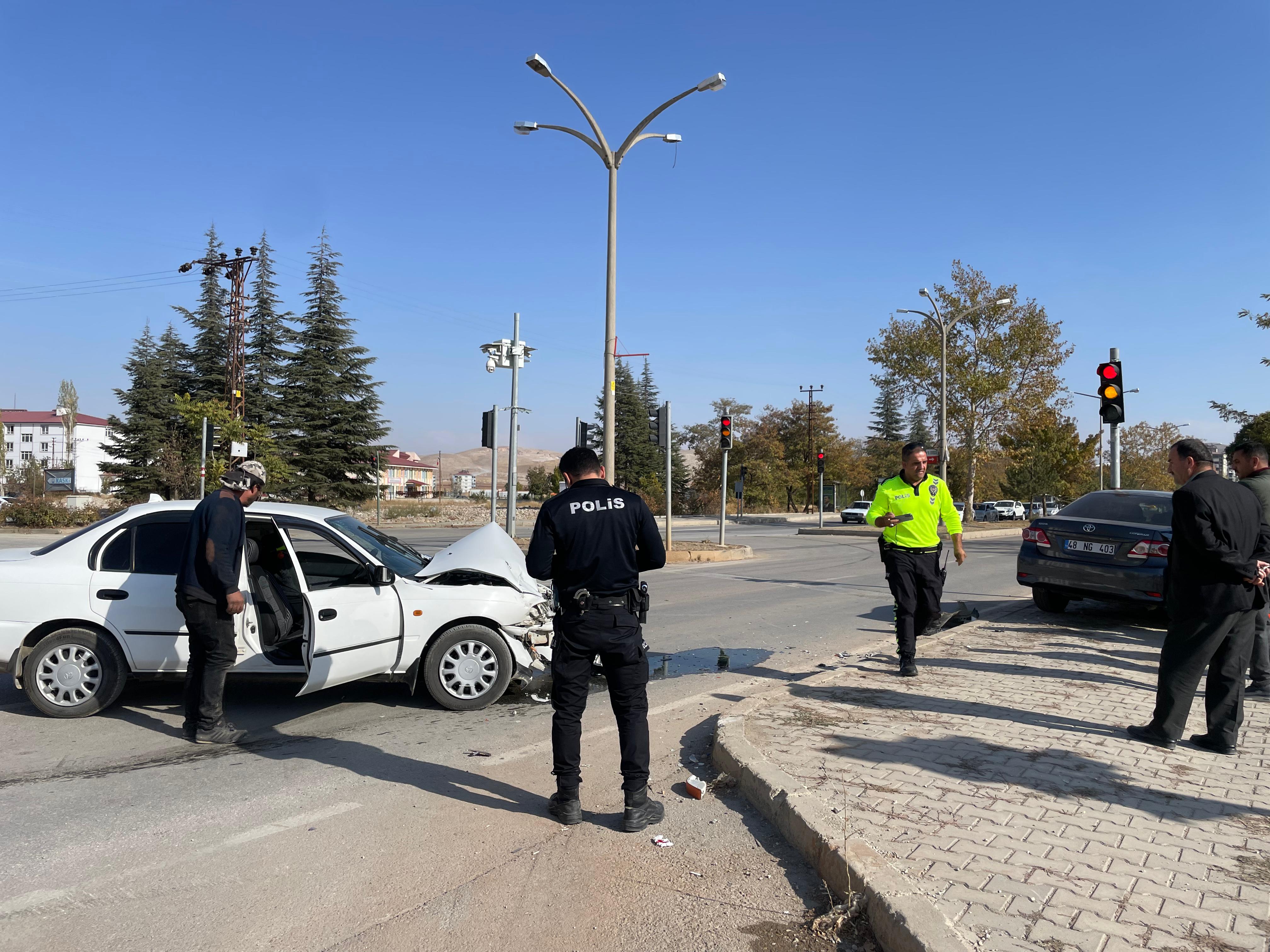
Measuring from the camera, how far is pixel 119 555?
6.06m

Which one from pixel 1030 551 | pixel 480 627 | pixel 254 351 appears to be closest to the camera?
pixel 480 627

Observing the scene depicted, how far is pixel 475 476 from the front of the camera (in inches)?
7598

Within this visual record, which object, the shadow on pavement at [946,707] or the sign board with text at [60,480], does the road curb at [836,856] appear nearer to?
the shadow on pavement at [946,707]

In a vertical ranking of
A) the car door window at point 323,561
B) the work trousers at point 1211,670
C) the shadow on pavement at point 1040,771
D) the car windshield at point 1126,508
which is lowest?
the shadow on pavement at point 1040,771

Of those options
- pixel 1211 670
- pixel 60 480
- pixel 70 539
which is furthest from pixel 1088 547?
pixel 60 480

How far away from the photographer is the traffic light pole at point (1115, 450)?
10.3 meters

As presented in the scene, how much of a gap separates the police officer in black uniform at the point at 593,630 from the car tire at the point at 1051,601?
817 centimetres

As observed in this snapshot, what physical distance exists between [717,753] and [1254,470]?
189 inches

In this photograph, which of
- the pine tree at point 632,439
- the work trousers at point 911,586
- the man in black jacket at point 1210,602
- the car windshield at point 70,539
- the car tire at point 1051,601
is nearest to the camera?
the man in black jacket at point 1210,602

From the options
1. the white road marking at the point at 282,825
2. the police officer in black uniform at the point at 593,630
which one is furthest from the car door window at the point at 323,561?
the police officer in black uniform at the point at 593,630

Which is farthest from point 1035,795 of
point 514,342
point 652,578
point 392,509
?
point 392,509

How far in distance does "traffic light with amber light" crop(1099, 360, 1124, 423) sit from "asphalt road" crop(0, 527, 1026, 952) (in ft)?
20.7

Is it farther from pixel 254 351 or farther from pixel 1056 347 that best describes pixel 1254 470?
pixel 254 351

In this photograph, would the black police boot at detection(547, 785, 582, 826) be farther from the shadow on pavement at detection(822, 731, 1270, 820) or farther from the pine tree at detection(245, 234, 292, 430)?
the pine tree at detection(245, 234, 292, 430)
